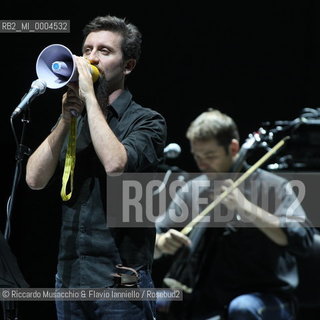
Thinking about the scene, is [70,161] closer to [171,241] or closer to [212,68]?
[171,241]

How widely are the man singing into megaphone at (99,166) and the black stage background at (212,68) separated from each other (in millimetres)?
1734

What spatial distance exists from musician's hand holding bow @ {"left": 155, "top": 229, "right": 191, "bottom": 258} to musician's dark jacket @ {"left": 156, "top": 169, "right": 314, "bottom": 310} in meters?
0.09

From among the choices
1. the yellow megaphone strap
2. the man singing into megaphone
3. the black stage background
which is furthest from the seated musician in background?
the yellow megaphone strap

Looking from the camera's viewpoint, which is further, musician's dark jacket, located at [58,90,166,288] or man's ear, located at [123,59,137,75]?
man's ear, located at [123,59,137,75]

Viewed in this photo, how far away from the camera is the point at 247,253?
325 centimetres

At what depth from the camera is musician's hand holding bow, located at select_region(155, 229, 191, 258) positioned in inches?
124

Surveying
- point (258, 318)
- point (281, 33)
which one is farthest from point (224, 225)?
point (281, 33)

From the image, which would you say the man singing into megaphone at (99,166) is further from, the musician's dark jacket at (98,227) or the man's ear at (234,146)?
the man's ear at (234,146)

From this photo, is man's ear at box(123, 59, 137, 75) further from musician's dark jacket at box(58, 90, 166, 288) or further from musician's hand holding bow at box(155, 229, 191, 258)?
musician's hand holding bow at box(155, 229, 191, 258)

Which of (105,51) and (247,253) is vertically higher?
(105,51)

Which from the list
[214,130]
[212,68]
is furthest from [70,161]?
[212,68]

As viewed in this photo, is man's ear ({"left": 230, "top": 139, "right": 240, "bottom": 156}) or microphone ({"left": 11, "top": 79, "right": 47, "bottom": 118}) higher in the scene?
microphone ({"left": 11, "top": 79, "right": 47, "bottom": 118})

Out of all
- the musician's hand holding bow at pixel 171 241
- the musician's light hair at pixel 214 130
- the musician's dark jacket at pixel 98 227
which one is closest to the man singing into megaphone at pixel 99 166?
the musician's dark jacket at pixel 98 227

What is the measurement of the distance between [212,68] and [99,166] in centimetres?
201
